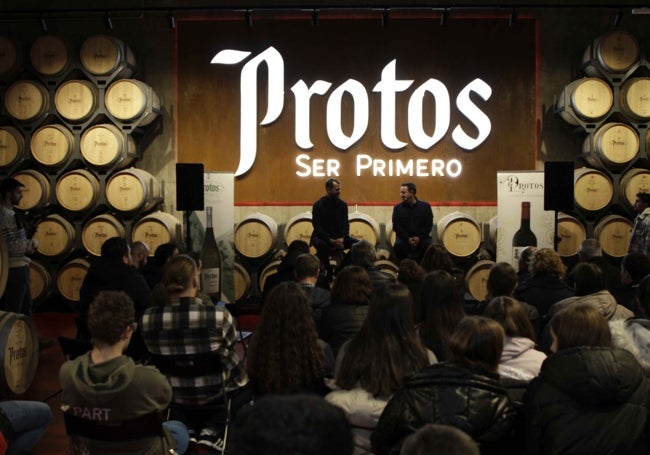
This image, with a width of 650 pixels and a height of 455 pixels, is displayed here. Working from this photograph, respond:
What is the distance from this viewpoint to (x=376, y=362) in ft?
9.98

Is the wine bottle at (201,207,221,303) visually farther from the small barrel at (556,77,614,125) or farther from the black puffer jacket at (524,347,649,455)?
the black puffer jacket at (524,347,649,455)

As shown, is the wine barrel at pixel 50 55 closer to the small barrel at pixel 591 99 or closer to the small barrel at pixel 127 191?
the small barrel at pixel 127 191

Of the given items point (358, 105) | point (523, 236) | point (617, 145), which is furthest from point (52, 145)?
point (617, 145)

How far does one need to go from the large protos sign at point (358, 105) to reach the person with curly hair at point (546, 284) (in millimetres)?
5005

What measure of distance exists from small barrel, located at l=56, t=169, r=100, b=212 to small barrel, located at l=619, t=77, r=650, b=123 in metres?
6.43

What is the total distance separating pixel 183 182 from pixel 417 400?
6404 mm

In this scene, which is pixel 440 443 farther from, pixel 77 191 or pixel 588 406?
pixel 77 191

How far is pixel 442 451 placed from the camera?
57.1 inches

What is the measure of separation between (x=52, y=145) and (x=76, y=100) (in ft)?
2.03

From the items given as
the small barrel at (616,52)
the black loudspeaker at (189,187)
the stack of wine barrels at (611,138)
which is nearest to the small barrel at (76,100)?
the black loudspeaker at (189,187)

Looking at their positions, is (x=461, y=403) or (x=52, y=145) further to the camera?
(x=52, y=145)

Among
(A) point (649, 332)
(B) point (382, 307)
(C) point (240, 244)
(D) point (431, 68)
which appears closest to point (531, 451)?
(B) point (382, 307)

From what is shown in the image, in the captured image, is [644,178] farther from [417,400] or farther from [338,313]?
[417,400]

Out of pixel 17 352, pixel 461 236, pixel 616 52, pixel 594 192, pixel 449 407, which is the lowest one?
pixel 17 352
